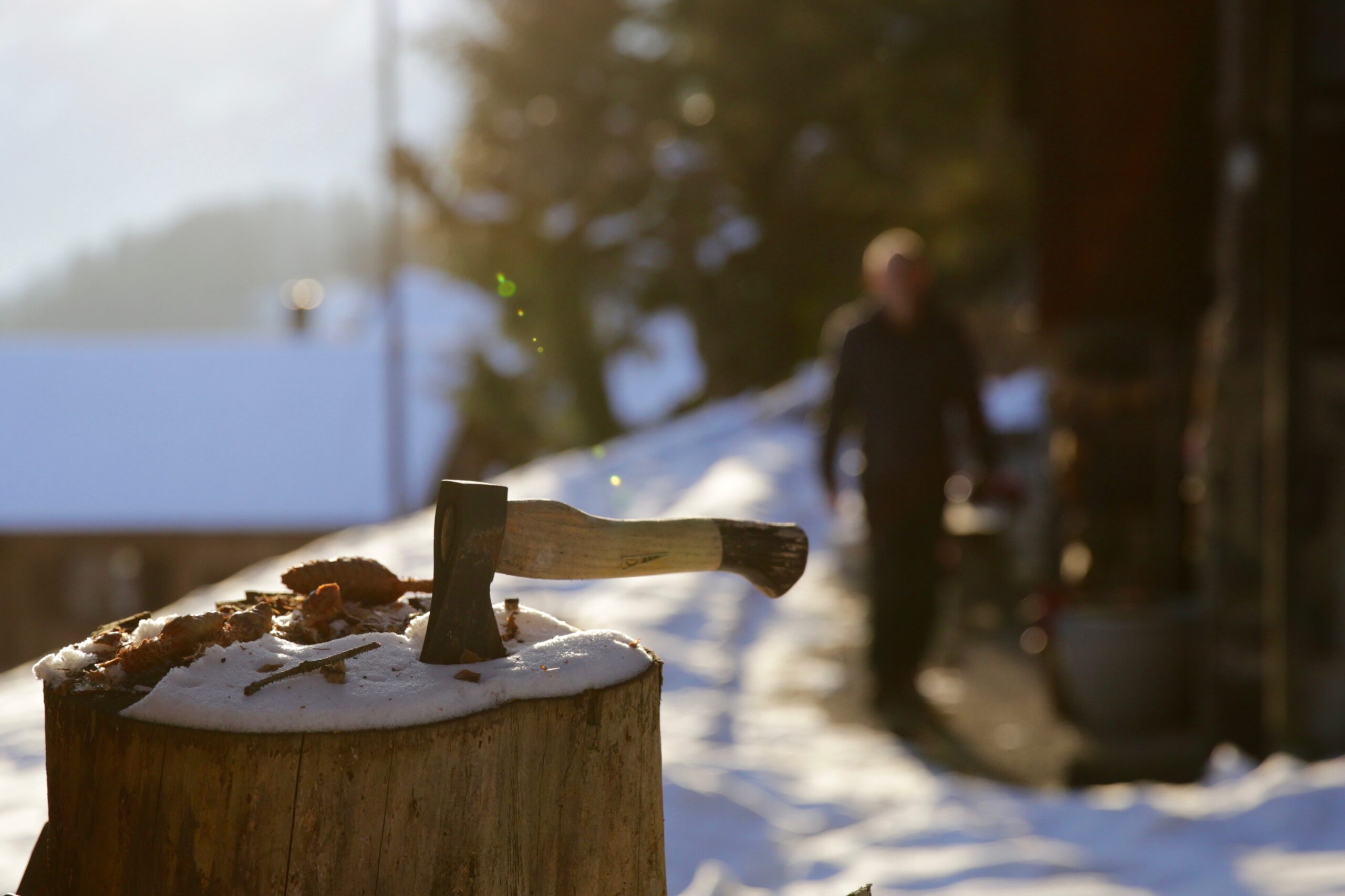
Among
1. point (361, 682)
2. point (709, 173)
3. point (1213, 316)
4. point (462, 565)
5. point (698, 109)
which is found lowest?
point (361, 682)

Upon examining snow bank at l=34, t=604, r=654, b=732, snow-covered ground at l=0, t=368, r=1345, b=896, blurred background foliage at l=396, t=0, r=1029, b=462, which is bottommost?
snow-covered ground at l=0, t=368, r=1345, b=896

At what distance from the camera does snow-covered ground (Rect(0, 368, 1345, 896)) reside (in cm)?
312

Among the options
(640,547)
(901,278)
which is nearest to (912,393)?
(901,278)

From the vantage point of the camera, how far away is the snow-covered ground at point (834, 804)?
3.12 metres

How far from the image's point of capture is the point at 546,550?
1.56 metres

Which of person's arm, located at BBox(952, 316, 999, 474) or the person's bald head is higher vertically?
the person's bald head

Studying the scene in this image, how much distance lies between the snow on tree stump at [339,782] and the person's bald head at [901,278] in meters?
3.76

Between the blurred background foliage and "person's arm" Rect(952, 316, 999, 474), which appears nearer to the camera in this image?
"person's arm" Rect(952, 316, 999, 474)

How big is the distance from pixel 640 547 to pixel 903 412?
3.62 meters

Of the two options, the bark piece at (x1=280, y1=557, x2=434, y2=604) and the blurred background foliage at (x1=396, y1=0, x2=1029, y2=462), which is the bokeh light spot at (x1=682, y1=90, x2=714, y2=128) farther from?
the bark piece at (x1=280, y1=557, x2=434, y2=604)

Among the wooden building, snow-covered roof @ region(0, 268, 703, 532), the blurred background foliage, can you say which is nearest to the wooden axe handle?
the wooden building

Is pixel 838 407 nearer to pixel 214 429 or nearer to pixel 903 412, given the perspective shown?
pixel 903 412

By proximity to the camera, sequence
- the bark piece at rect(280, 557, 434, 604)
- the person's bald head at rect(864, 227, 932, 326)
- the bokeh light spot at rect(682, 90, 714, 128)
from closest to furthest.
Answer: the bark piece at rect(280, 557, 434, 604)
the person's bald head at rect(864, 227, 932, 326)
the bokeh light spot at rect(682, 90, 714, 128)

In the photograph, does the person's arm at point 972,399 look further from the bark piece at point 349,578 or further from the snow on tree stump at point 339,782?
the snow on tree stump at point 339,782
